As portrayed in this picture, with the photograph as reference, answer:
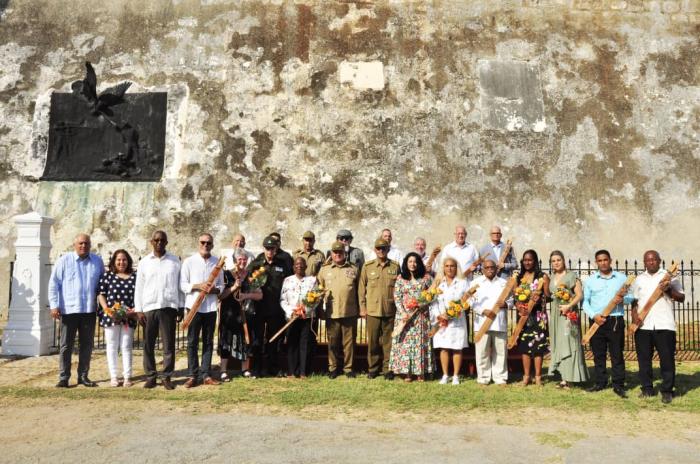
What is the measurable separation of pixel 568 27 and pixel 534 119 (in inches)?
111

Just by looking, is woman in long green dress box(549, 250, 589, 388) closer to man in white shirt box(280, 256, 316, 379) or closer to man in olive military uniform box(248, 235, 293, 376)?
man in white shirt box(280, 256, 316, 379)

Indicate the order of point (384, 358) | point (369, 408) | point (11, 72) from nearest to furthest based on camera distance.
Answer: point (369, 408), point (384, 358), point (11, 72)

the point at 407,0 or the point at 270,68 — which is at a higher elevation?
Answer: the point at 407,0

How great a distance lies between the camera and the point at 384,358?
7398mm

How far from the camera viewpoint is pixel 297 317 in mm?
7328

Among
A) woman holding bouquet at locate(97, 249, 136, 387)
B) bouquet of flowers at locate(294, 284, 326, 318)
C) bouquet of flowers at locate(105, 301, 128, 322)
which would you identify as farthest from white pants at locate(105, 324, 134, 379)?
bouquet of flowers at locate(294, 284, 326, 318)

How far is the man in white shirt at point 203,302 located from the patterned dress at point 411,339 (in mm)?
2175

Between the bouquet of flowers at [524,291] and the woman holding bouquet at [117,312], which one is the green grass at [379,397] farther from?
the bouquet of flowers at [524,291]

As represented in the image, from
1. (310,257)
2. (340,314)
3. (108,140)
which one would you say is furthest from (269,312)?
(108,140)

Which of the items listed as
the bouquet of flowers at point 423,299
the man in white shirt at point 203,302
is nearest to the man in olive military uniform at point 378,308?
the bouquet of flowers at point 423,299

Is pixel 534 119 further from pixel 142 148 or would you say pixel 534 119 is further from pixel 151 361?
pixel 151 361

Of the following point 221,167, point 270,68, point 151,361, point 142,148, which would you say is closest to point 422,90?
point 270,68

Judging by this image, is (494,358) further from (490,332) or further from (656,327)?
(656,327)

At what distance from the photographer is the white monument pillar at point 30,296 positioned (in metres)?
8.73
